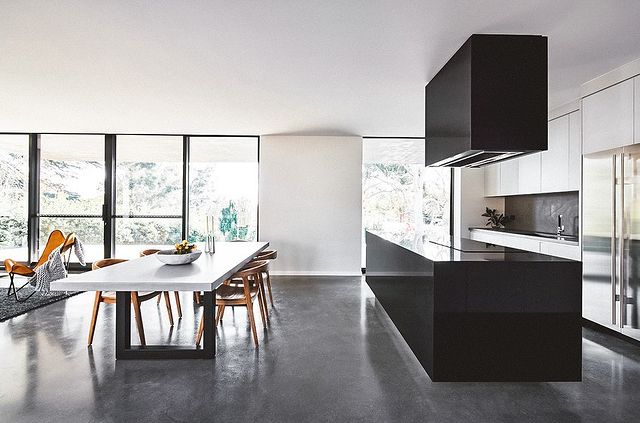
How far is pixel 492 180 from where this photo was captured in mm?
6930

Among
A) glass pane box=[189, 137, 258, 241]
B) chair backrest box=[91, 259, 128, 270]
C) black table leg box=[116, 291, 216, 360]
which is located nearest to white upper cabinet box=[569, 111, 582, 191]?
black table leg box=[116, 291, 216, 360]

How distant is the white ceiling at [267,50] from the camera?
8.93ft

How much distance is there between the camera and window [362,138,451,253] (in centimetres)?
745

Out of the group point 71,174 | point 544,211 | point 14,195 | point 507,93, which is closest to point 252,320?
point 507,93

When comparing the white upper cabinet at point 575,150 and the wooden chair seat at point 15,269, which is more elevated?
the white upper cabinet at point 575,150

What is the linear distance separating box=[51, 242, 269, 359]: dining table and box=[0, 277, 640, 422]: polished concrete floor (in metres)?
0.12

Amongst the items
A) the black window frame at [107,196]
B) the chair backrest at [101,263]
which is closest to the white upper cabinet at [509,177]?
the black window frame at [107,196]

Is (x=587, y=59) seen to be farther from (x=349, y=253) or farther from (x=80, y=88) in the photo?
(x=80, y=88)

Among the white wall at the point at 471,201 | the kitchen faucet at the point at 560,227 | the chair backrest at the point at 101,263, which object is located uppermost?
the white wall at the point at 471,201

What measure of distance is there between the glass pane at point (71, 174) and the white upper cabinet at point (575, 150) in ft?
25.6

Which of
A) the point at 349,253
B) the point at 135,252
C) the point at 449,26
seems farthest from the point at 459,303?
the point at 135,252

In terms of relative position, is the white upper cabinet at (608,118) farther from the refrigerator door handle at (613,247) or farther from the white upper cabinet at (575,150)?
the white upper cabinet at (575,150)

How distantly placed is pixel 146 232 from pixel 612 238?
7.14 m

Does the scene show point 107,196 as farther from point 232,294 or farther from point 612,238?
point 612,238
